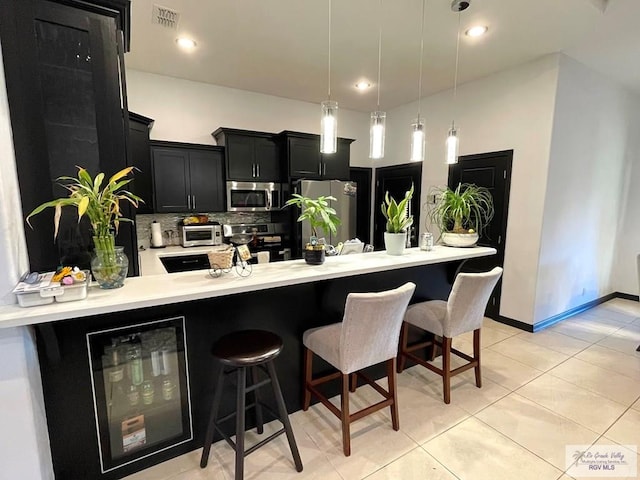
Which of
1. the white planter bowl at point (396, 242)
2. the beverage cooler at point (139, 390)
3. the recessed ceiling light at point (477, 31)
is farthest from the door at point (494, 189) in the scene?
the beverage cooler at point (139, 390)

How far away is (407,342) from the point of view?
9.13ft

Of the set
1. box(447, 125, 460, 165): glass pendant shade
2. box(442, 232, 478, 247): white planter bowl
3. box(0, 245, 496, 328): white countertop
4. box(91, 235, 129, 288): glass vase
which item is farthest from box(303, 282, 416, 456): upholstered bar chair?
box(447, 125, 460, 165): glass pendant shade

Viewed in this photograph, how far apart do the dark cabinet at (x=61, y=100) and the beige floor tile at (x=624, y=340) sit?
479 cm

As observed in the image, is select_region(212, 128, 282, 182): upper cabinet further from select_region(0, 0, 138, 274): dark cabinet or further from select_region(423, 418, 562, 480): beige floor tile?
Answer: select_region(423, 418, 562, 480): beige floor tile

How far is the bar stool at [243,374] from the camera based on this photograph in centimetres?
154

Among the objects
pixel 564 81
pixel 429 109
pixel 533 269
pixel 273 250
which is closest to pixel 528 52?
pixel 564 81

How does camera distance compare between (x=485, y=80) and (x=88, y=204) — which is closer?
(x=88, y=204)

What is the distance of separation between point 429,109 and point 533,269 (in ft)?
8.69

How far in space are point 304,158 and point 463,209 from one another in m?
2.37

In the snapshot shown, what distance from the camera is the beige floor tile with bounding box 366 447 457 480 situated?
5.66 feet

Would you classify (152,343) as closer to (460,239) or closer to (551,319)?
(460,239)

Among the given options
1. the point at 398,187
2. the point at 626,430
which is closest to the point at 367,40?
the point at 398,187

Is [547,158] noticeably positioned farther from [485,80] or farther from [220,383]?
[220,383]

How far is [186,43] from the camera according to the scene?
3.10 metres
